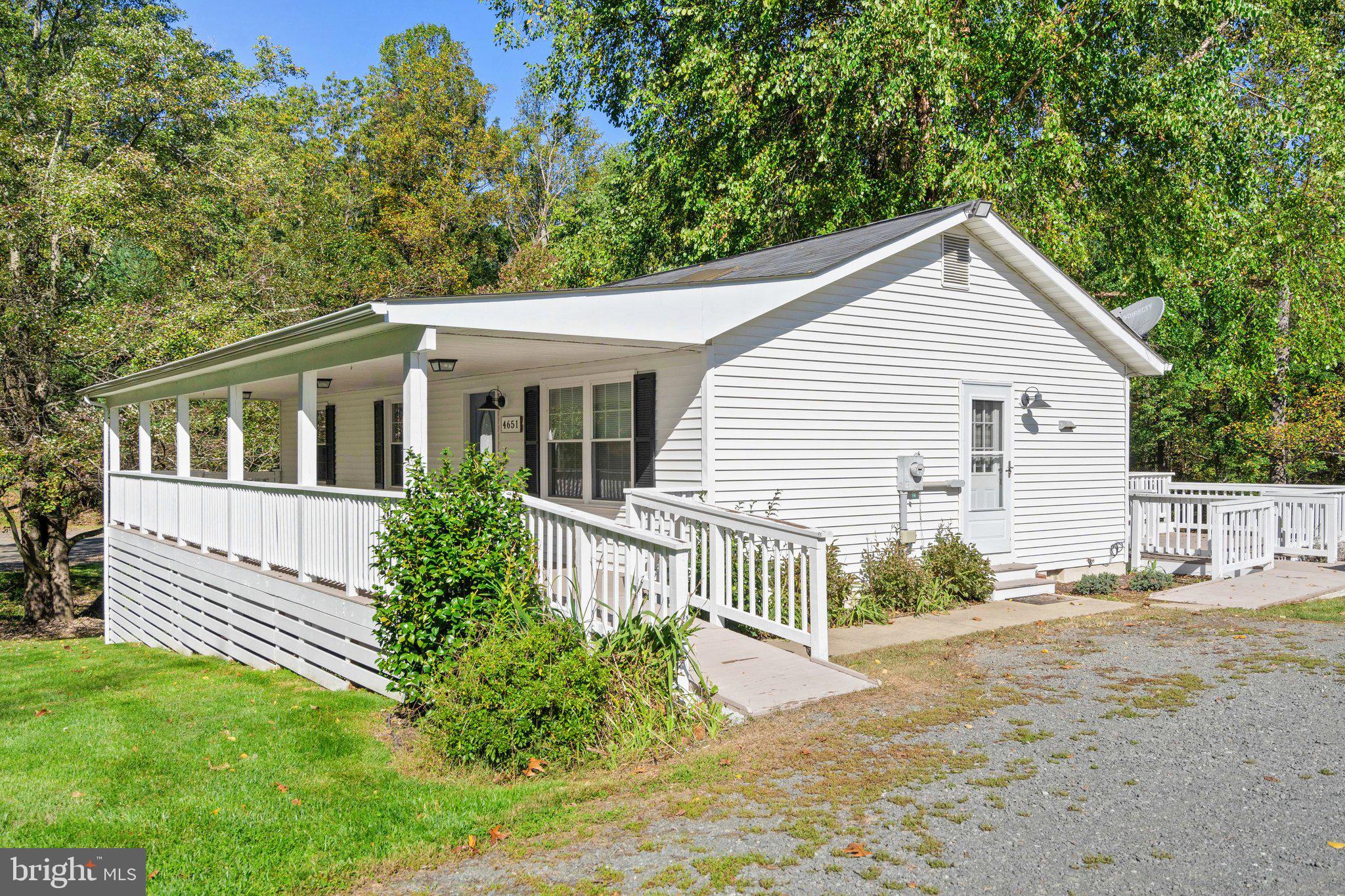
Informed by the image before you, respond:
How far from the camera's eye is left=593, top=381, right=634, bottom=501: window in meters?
10.5

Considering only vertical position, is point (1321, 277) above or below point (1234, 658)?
above

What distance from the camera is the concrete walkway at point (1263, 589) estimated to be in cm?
1026

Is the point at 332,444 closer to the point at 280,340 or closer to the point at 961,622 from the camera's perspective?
the point at 280,340

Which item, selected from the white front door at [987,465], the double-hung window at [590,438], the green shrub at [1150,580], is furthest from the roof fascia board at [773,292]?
the green shrub at [1150,580]

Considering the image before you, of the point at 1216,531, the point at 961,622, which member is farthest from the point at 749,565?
the point at 1216,531

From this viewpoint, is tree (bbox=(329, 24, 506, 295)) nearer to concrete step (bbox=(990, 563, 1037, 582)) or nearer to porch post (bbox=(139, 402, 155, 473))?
porch post (bbox=(139, 402, 155, 473))

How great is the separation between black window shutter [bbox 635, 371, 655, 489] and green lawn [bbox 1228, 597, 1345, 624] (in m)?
6.48

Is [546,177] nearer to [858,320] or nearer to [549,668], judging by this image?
[858,320]

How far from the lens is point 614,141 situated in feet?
127

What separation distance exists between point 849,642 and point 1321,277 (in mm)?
17936

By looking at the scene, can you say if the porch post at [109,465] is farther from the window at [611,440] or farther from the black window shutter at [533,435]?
the window at [611,440]

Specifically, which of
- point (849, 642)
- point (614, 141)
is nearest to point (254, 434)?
point (849, 642)

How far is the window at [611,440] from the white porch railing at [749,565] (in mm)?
1657

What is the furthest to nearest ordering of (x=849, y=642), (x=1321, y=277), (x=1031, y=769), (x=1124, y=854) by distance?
(x=1321, y=277) → (x=849, y=642) → (x=1031, y=769) → (x=1124, y=854)
